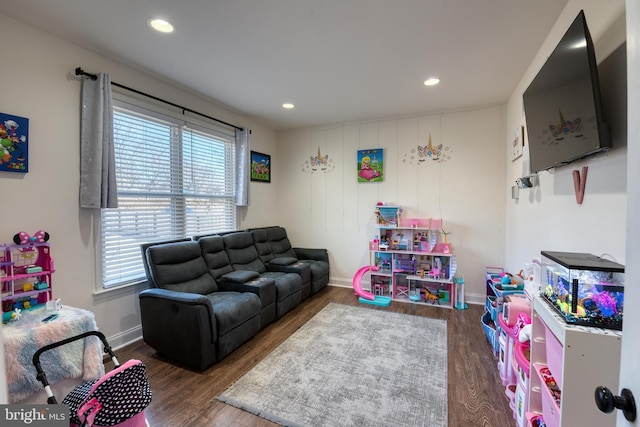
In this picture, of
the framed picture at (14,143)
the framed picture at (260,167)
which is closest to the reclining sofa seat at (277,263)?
the framed picture at (260,167)

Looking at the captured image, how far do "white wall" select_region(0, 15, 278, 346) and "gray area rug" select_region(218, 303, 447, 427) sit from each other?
157cm

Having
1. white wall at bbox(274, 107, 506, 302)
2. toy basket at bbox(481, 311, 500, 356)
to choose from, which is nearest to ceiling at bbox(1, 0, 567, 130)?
white wall at bbox(274, 107, 506, 302)

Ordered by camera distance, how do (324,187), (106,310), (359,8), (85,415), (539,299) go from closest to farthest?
(85,415), (539,299), (359,8), (106,310), (324,187)

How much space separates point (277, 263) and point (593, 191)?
3285mm

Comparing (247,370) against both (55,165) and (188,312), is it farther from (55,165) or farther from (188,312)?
(55,165)

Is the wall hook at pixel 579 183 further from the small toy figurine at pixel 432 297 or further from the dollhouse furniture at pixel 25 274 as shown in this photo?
the dollhouse furniture at pixel 25 274

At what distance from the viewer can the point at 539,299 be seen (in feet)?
4.52

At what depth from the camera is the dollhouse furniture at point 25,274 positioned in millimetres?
1888

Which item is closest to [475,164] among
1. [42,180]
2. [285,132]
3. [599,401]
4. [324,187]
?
[324,187]

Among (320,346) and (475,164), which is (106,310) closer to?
(320,346)

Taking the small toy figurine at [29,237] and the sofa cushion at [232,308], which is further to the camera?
the sofa cushion at [232,308]

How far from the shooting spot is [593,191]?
150 cm

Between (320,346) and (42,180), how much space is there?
272 centimetres

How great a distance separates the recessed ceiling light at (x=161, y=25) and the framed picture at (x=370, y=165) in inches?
117
